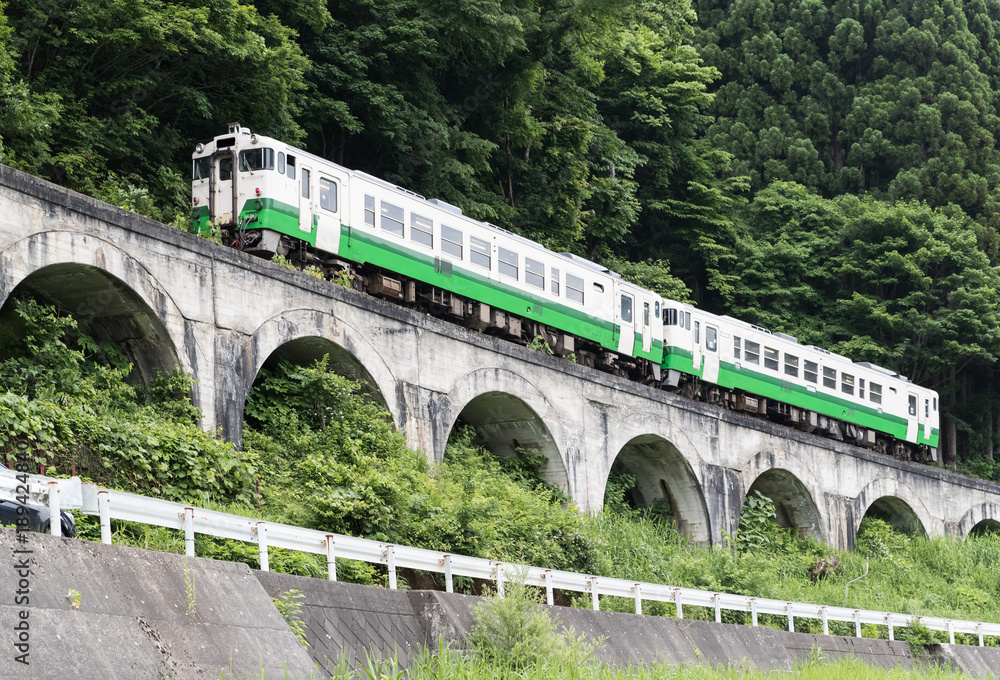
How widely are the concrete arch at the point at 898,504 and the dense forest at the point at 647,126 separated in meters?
11.4

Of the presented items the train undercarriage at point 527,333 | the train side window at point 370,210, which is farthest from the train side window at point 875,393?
the train side window at point 370,210

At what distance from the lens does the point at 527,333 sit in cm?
2936

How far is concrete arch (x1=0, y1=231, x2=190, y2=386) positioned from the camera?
17438mm

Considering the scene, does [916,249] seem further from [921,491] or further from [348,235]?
[348,235]

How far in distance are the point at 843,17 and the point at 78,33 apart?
138 ft

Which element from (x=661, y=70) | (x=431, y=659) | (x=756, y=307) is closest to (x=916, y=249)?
(x=756, y=307)

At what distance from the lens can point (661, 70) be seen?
50.5m

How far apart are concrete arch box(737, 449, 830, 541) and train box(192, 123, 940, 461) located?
9.39 ft

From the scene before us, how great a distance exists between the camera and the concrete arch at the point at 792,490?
107 feet

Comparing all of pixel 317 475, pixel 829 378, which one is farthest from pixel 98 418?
pixel 829 378

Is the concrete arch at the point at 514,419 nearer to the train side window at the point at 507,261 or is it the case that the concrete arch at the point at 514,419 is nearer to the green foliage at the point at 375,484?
the green foliage at the point at 375,484

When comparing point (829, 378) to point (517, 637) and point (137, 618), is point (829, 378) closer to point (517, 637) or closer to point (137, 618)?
point (517, 637)

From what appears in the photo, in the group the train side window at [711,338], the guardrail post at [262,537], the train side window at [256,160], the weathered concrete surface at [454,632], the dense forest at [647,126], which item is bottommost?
the weathered concrete surface at [454,632]

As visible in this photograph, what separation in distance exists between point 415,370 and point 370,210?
12.3 feet
